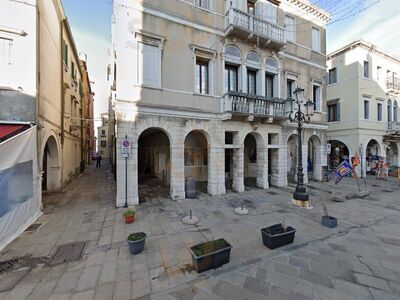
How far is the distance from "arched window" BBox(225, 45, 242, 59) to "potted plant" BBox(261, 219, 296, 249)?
8.97m

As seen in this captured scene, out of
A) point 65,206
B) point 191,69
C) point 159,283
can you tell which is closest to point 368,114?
point 191,69

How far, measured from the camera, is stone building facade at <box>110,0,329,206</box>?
321 inches

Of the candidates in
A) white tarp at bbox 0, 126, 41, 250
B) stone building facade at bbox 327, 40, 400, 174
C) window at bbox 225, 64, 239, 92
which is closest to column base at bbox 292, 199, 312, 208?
window at bbox 225, 64, 239, 92

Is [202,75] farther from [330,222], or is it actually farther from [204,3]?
[330,222]

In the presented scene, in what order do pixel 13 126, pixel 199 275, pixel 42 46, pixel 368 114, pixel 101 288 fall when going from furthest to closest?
1. pixel 368 114
2. pixel 42 46
3. pixel 13 126
4. pixel 199 275
5. pixel 101 288

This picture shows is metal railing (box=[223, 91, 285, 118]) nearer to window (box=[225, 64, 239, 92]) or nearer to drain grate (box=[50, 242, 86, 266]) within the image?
window (box=[225, 64, 239, 92])

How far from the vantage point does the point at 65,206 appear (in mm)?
8062

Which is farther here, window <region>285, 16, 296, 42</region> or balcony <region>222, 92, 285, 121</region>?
window <region>285, 16, 296, 42</region>

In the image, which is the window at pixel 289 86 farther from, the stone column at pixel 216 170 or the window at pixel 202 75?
the stone column at pixel 216 170

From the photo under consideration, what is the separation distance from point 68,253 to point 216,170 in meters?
6.95

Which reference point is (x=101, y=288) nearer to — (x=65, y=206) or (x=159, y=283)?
(x=159, y=283)

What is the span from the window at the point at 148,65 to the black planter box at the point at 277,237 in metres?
7.34

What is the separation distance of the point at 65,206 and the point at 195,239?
6237 mm

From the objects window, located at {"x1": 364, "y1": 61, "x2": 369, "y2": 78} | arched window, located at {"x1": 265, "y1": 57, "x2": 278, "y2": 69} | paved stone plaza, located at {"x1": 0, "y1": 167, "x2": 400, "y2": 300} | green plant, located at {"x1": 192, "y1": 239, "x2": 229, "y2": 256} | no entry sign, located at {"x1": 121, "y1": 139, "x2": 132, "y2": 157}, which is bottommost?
paved stone plaza, located at {"x1": 0, "y1": 167, "x2": 400, "y2": 300}
